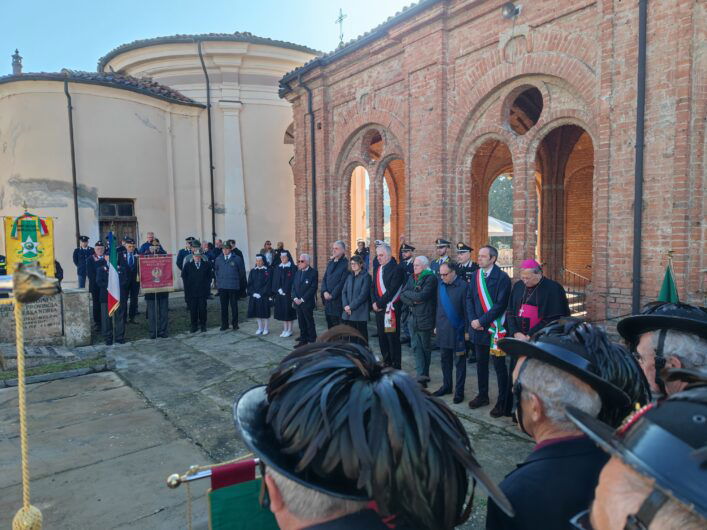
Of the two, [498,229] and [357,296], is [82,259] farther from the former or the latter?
[498,229]

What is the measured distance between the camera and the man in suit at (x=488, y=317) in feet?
18.4

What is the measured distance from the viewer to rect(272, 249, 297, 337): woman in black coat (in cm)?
981

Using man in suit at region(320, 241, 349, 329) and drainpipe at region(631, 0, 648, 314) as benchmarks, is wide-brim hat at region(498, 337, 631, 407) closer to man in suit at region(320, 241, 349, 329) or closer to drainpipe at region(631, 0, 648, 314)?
drainpipe at region(631, 0, 648, 314)

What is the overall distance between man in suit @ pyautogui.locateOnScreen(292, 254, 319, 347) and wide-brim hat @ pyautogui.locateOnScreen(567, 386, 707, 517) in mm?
8037

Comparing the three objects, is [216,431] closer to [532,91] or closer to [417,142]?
[417,142]

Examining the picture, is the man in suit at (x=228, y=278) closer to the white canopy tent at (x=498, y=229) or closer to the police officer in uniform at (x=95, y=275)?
the police officer in uniform at (x=95, y=275)

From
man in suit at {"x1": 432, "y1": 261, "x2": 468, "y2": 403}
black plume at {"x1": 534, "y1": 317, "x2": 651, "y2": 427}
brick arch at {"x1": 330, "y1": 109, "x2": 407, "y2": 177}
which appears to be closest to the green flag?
man in suit at {"x1": 432, "y1": 261, "x2": 468, "y2": 403}

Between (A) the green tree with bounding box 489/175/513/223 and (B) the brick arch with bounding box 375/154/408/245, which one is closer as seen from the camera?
(B) the brick arch with bounding box 375/154/408/245

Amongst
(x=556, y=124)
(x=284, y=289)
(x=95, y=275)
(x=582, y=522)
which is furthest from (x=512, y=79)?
(x=95, y=275)

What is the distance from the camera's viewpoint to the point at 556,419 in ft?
5.98

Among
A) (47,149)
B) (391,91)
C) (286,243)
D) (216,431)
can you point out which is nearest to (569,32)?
(391,91)

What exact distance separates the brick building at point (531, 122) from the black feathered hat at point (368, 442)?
6291 millimetres

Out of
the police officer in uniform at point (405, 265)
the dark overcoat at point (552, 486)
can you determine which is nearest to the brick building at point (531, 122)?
the police officer in uniform at point (405, 265)

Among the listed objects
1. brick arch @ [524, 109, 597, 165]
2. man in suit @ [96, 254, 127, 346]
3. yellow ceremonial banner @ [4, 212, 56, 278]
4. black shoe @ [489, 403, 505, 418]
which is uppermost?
brick arch @ [524, 109, 597, 165]
